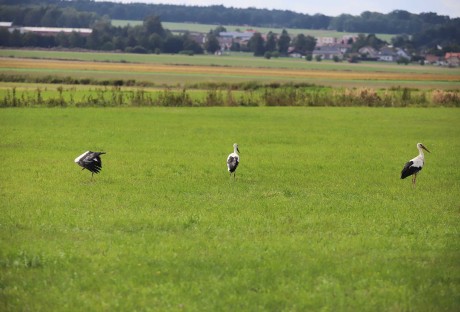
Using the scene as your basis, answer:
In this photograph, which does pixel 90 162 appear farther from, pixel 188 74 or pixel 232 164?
pixel 188 74

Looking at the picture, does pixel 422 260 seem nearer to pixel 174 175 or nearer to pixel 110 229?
pixel 110 229

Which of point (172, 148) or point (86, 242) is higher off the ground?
point (86, 242)

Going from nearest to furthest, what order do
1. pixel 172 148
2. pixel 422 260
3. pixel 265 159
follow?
pixel 422 260 → pixel 265 159 → pixel 172 148

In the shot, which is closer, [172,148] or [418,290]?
[418,290]

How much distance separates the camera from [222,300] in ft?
39.4

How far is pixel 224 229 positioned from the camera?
1653 centimetres

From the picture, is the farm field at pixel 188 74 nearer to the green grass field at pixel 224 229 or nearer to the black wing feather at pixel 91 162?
the green grass field at pixel 224 229

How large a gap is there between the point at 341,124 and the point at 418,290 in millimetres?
35176

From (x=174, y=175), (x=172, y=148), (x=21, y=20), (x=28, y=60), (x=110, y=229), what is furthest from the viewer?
(x=21, y=20)

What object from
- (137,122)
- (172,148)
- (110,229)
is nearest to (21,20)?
(137,122)

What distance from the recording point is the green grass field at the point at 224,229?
12.3 m

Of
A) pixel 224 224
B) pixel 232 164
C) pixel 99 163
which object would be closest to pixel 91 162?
pixel 99 163

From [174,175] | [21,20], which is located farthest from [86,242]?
[21,20]

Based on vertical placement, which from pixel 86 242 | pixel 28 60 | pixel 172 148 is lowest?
pixel 28 60
